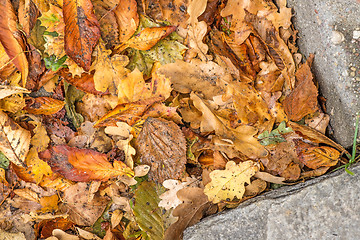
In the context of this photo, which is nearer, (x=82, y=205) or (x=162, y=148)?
(x=162, y=148)

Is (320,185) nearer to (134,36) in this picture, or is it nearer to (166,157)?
(166,157)

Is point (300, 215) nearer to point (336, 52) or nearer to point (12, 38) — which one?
point (336, 52)

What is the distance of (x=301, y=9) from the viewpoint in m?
1.90

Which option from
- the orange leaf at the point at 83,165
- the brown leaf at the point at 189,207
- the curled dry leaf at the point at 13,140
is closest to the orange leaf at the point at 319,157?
the brown leaf at the point at 189,207

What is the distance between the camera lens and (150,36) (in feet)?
6.52

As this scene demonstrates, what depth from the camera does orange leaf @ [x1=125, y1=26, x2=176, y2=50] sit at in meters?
1.98

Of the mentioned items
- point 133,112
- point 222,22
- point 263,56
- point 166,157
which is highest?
point 222,22

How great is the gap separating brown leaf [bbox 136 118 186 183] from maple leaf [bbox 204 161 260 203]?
21 centimetres

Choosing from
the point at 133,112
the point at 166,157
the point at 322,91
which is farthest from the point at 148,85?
the point at 322,91

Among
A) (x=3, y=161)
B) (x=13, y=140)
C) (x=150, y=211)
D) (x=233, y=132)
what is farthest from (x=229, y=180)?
(x=3, y=161)

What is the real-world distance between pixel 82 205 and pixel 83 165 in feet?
0.99

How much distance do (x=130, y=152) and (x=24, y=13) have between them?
111 cm

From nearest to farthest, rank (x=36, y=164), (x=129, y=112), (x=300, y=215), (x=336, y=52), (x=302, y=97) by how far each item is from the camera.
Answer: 1. (x=300, y=215)
2. (x=336, y=52)
3. (x=302, y=97)
4. (x=129, y=112)
5. (x=36, y=164)

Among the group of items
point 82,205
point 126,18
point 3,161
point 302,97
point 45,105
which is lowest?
point 82,205
